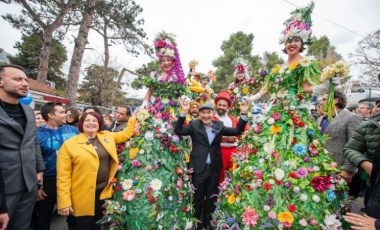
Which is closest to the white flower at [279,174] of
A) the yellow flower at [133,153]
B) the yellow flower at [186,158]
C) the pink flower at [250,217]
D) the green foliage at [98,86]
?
the pink flower at [250,217]

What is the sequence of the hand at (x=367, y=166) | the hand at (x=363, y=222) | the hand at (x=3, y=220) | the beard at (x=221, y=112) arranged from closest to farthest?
the hand at (x=363, y=222)
the hand at (x=367, y=166)
the hand at (x=3, y=220)
the beard at (x=221, y=112)

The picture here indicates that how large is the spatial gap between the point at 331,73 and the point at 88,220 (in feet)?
10.9

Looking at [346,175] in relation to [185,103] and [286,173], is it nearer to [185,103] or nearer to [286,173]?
[286,173]

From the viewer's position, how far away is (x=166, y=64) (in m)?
3.81

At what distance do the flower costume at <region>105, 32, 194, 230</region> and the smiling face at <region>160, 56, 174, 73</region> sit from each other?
0.13 feet

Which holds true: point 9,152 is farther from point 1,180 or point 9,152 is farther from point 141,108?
point 141,108

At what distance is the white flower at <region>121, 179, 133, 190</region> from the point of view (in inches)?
122

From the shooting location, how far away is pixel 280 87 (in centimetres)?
319

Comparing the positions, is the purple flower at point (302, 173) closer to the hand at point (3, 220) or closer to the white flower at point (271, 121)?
the white flower at point (271, 121)

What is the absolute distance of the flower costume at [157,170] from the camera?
9.92ft

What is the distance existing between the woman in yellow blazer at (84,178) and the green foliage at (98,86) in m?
22.1

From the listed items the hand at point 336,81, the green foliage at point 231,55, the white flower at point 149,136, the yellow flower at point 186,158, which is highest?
the green foliage at point 231,55

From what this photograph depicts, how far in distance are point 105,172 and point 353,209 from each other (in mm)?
2692

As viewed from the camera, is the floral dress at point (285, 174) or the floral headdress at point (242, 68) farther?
the floral headdress at point (242, 68)
